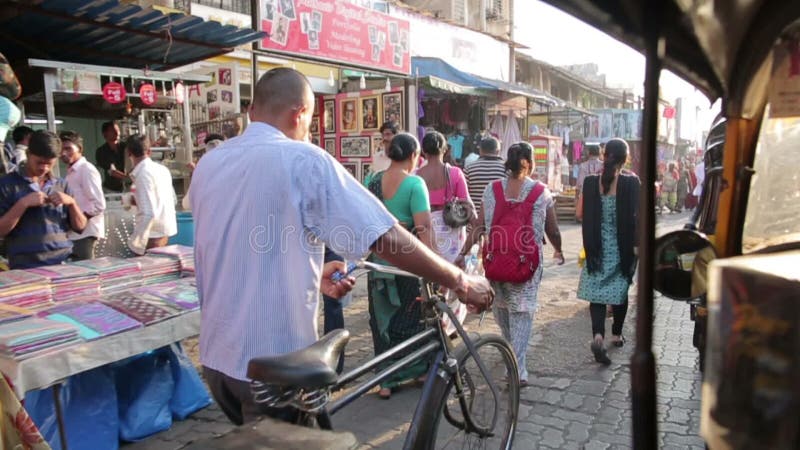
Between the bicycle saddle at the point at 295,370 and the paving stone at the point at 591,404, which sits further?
the paving stone at the point at 591,404

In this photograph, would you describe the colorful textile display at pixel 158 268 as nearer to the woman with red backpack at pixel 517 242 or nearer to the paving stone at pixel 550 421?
the woman with red backpack at pixel 517 242

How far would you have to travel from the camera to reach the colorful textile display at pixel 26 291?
3.03 metres

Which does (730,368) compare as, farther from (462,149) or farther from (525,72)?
(525,72)

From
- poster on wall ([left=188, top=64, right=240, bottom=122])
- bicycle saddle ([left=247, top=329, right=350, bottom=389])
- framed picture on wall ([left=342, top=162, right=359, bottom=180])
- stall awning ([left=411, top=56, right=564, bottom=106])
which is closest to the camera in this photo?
bicycle saddle ([left=247, top=329, right=350, bottom=389])

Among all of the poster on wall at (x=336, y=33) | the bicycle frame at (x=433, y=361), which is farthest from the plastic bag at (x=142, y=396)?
the poster on wall at (x=336, y=33)

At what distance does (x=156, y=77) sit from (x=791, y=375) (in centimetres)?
660

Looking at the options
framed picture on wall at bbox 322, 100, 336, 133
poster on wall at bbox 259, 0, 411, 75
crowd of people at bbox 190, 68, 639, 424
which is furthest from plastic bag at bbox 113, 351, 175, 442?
framed picture on wall at bbox 322, 100, 336, 133

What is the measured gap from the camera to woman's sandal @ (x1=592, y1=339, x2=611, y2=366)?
463 centimetres

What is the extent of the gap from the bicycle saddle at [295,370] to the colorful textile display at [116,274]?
7.45 feet

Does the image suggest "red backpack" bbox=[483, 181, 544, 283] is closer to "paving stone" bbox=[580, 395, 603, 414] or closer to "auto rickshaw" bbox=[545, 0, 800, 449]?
"paving stone" bbox=[580, 395, 603, 414]

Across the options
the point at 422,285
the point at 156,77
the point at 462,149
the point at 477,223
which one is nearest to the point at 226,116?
the point at 156,77

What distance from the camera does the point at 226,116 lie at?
706cm

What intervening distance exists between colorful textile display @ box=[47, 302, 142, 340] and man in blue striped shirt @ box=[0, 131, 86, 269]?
131 cm

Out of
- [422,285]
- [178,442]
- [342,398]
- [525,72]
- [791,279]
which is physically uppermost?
[525,72]
